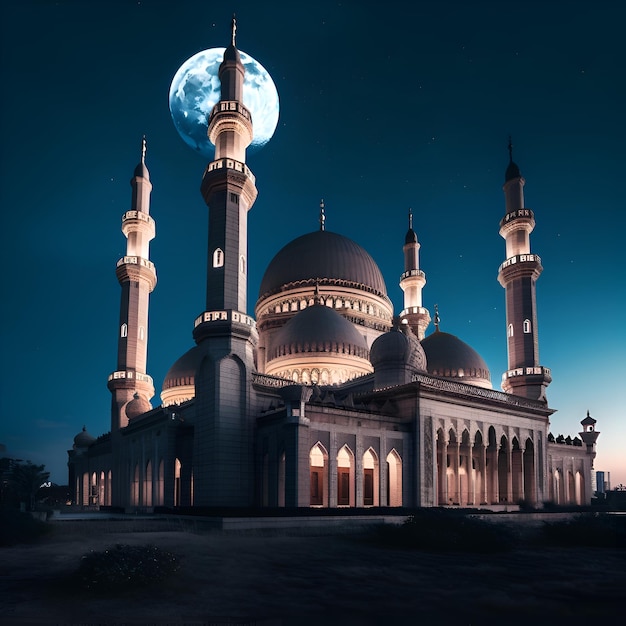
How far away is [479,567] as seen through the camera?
17.1 m

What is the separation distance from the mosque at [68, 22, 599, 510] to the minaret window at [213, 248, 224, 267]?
0.08 meters

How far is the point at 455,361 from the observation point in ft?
Answer: 195

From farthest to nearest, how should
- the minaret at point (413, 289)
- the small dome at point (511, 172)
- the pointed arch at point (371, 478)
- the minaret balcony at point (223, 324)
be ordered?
the minaret at point (413, 289) < the small dome at point (511, 172) < the pointed arch at point (371, 478) < the minaret balcony at point (223, 324)

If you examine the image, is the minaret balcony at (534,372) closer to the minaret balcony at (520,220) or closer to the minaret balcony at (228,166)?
the minaret balcony at (520,220)

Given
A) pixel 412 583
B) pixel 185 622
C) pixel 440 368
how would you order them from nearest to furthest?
1. pixel 185 622
2. pixel 412 583
3. pixel 440 368

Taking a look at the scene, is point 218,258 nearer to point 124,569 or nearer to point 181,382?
point 181,382

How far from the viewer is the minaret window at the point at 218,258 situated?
3944 centimetres

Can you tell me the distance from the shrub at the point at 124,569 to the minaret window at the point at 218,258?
26.1m

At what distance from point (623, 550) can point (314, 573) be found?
1334 cm

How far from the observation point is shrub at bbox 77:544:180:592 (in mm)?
12930

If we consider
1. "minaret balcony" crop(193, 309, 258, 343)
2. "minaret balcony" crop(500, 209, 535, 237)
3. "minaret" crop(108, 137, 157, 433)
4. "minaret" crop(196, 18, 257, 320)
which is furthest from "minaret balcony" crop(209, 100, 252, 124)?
"minaret balcony" crop(500, 209, 535, 237)

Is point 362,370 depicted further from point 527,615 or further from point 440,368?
point 527,615

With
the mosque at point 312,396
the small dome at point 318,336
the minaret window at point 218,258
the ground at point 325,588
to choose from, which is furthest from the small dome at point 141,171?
the ground at point 325,588

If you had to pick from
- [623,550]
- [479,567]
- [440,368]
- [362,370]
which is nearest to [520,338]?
[440,368]
